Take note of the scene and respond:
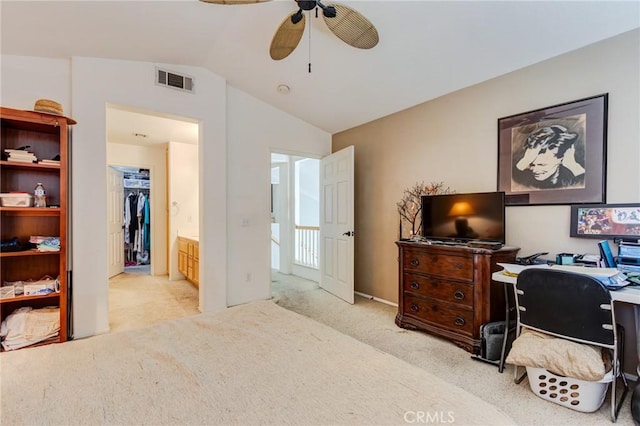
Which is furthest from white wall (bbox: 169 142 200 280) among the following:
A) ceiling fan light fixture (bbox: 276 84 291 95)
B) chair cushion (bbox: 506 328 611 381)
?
chair cushion (bbox: 506 328 611 381)

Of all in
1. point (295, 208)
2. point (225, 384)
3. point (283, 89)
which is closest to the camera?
point (225, 384)

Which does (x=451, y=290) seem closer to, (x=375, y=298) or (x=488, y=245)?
(x=488, y=245)

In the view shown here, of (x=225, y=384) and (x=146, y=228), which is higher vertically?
(x=146, y=228)

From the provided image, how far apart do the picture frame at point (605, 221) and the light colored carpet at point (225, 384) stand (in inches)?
80.8

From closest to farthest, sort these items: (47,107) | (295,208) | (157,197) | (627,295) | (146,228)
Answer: (627,295) → (47,107) → (157,197) → (295,208) → (146,228)

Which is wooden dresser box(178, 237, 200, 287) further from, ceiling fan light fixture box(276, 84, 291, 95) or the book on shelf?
ceiling fan light fixture box(276, 84, 291, 95)

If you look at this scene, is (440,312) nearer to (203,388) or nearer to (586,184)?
(586,184)

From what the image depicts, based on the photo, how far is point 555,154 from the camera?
2.48 meters

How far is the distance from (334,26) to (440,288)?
230cm

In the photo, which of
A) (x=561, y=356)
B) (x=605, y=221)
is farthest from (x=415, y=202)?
(x=561, y=356)

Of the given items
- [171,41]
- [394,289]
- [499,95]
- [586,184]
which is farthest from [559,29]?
[171,41]

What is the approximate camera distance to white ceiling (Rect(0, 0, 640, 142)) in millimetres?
2158

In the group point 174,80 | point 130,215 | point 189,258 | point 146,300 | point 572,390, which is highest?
point 174,80

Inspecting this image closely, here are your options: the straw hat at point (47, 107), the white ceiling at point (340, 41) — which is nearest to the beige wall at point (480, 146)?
the white ceiling at point (340, 41)
